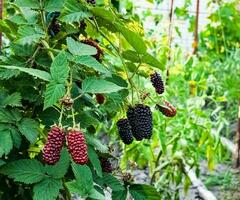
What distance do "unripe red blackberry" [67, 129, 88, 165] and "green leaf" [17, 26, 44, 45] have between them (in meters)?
0.22

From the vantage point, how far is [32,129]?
95 cm

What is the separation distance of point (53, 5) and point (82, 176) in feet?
1.00

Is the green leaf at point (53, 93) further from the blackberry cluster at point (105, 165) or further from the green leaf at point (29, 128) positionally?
the blackberry cluster at point (105, 165)

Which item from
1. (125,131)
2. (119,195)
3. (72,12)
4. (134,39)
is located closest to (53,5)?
(72,12)

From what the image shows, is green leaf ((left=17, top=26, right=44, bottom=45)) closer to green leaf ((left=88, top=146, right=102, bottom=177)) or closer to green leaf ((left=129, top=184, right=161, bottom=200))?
green leaf ((left=88, top=146, right=102, bottom=177))

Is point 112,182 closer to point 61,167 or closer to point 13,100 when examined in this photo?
point 61,167

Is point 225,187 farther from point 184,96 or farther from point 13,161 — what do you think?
point 13,161

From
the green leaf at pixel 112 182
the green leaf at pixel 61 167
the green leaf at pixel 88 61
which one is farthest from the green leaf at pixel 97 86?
the green leaf at pixel 112 182

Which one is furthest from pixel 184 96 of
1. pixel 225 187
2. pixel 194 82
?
pixel 225 187

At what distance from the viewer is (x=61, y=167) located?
962 mm

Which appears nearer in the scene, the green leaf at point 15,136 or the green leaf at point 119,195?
the green leaf at point 15,136

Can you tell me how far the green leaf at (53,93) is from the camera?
842mm

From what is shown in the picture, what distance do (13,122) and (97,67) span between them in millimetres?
172

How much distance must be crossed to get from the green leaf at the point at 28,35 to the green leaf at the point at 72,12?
5cm
